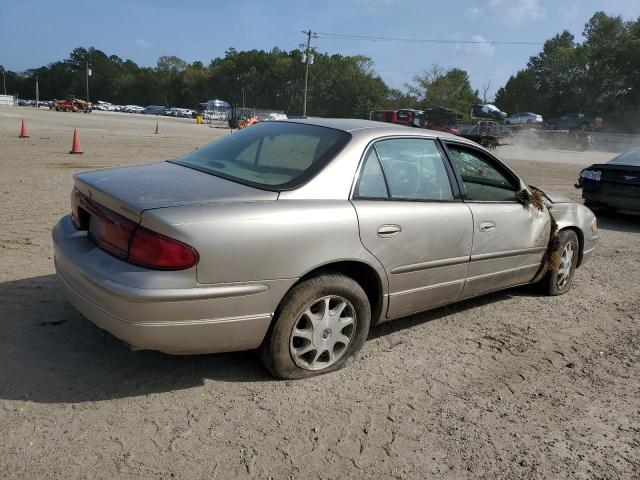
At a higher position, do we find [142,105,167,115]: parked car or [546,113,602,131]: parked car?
[546,113,602,131]: parked car

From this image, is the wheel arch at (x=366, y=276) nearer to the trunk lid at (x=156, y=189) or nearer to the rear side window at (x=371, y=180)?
the rear side window at (x=371, y=180)

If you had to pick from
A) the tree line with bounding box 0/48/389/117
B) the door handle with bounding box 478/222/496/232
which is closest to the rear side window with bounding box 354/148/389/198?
the door handle with bounding box 478/222/496/232

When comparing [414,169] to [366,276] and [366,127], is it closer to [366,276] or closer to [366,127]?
[366,127]

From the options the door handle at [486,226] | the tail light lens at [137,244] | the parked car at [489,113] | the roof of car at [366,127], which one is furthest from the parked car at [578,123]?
the tail light lens at [137,244]

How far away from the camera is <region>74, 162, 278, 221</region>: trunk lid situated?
2.87 meters

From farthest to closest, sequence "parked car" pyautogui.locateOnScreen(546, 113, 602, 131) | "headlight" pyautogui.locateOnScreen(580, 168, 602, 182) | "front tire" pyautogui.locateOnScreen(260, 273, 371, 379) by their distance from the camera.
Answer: "parked car" pyautogui.locateOnScreen(546, 113, 602, 131) < "headlight" pyautogui.locateOnScreen(580, 168, 602, 182) < "front tire" pyautogui.locateOnScreen(260, 273, 371, 379)

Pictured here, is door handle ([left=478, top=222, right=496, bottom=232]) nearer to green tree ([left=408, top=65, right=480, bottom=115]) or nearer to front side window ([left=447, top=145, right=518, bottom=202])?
front side window ([left=447, top=145, right=518, bottom=202])

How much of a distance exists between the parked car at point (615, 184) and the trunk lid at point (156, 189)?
809 centimetres

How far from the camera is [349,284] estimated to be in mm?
3266

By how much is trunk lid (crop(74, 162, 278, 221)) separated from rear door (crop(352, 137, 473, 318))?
71 cm

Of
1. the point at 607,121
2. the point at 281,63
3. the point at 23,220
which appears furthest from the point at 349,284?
the point at 281,63

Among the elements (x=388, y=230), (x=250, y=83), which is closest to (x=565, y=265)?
(x=388, y=230)

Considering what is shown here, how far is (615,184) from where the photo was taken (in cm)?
932

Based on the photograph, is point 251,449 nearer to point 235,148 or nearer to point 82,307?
point 82,307
